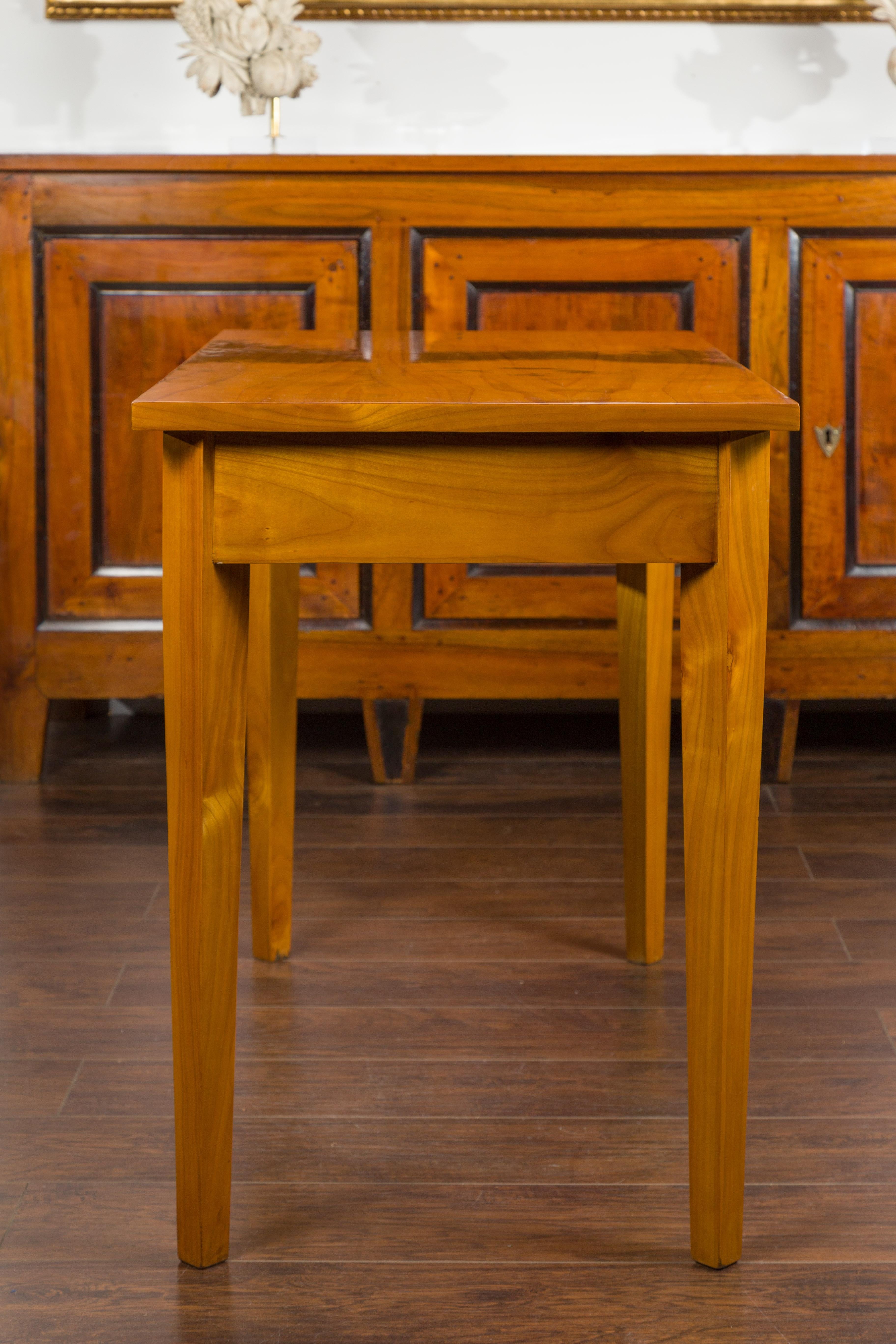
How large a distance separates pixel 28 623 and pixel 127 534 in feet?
0.63

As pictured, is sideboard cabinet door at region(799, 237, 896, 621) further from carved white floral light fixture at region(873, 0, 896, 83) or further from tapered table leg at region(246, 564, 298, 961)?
tapered table leg at region(246, 564, 298, 961)

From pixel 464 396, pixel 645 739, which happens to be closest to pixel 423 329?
pixel 645 739

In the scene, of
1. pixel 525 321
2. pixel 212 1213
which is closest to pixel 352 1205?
pixel 212 1213

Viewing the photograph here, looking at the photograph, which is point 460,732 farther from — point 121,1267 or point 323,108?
point 121,1267

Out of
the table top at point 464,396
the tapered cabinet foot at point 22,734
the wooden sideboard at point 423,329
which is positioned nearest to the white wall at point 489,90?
the wooden sideboard at point 423,329

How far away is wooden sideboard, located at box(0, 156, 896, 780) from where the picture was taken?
1949 millimetres

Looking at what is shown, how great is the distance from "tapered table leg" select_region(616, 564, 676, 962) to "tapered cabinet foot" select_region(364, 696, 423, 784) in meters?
0.64

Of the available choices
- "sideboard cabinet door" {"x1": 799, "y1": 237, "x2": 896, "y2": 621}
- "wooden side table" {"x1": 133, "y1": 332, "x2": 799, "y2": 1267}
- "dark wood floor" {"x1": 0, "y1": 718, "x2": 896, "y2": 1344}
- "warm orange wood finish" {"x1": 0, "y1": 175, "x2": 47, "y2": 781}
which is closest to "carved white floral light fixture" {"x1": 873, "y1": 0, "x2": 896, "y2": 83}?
"sideboard cabinet door" {"x1": 799, "y1": 237, "x2": 896, "y2": 621}

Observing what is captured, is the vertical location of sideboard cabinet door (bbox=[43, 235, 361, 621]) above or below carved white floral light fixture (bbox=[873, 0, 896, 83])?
below

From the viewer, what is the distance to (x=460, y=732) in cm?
235

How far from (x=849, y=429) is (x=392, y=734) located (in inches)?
31.3

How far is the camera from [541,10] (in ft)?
7.78

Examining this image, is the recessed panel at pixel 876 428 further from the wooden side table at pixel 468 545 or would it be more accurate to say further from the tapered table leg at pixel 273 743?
the wooden side table at pixel 468 545

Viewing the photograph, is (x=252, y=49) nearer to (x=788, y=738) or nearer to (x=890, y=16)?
(x=890, y=16)
